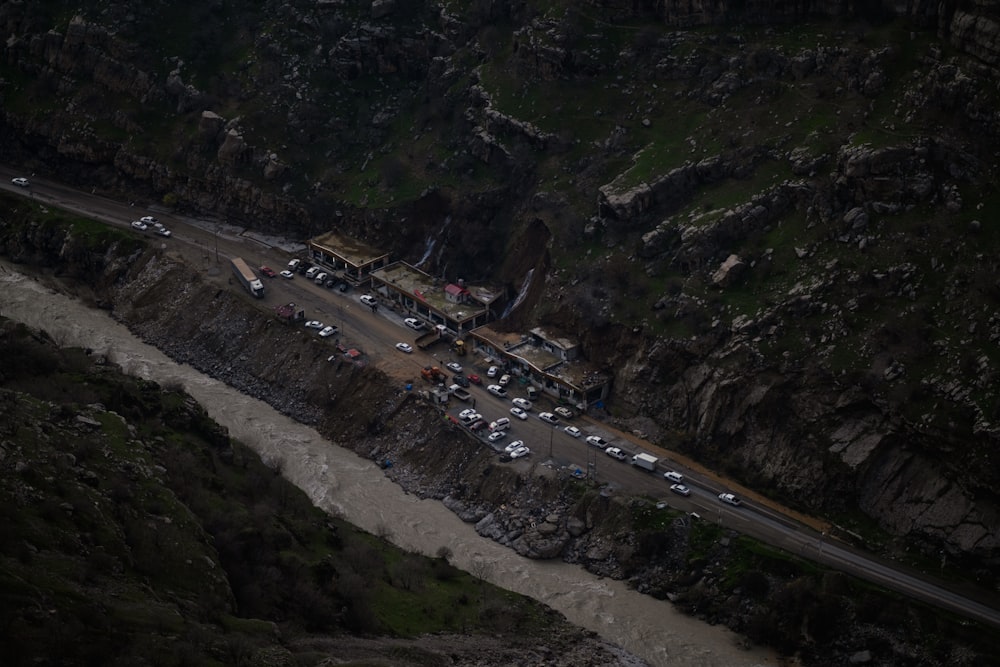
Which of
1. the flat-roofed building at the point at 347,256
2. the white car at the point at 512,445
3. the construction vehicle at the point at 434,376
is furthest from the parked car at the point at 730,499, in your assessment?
the flat-roofed building at the point at 347,256

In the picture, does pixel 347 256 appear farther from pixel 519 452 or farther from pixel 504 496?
pixel 504 496

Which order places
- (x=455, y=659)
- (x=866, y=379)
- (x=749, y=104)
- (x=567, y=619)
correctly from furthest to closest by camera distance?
(x=749, y=104), (x=866, y=379), (x=567, y=619), (x=455, y=659)

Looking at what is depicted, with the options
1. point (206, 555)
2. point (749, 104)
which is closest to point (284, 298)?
point (749, 104)

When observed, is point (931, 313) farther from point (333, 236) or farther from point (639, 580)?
point (333, 236)

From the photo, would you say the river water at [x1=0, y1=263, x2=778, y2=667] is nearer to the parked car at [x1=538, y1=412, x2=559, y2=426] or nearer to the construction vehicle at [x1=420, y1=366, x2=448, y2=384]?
the construction vehicle at [x1=420, y1=366, x2=448, y2=384]

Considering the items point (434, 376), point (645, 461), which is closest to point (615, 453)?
point (645, 461)

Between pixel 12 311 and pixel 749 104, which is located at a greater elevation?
pixel 749 104
